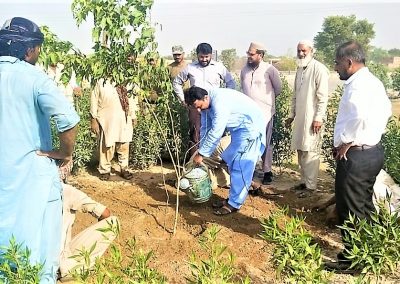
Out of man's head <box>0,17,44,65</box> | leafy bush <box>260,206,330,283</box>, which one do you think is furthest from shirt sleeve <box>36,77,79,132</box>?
leafy bush <box>260,206,330,283</box>

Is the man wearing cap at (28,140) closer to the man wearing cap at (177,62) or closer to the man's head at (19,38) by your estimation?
the man's head at (19,38)

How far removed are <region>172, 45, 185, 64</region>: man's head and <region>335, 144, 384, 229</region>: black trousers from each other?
12.6 ft

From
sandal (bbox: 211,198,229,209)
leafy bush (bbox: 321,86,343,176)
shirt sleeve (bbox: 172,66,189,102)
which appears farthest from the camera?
shirt sleeve (bbox: 172,66,189,102)

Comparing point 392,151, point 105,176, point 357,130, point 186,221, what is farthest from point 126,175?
point 357,130

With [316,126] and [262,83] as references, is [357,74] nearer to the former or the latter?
[316,126]

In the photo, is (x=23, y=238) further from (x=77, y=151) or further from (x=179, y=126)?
(x=179, y=126)

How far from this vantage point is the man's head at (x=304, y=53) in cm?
588

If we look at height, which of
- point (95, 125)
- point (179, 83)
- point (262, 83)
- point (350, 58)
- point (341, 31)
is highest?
point (350, 58)

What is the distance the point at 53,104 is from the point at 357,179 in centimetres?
238

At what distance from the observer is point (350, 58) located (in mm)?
3832

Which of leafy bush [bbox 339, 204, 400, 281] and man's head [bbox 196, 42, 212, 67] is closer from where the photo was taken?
leafy bush [bbox 339, 204, 400, 281]

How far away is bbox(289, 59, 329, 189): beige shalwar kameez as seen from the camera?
229 inches

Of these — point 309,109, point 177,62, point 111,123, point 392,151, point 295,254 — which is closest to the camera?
point 295,254

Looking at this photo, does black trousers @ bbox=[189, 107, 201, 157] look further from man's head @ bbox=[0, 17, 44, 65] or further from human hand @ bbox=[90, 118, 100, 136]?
man's head @ bbox=[0, 17, 44, 65]
